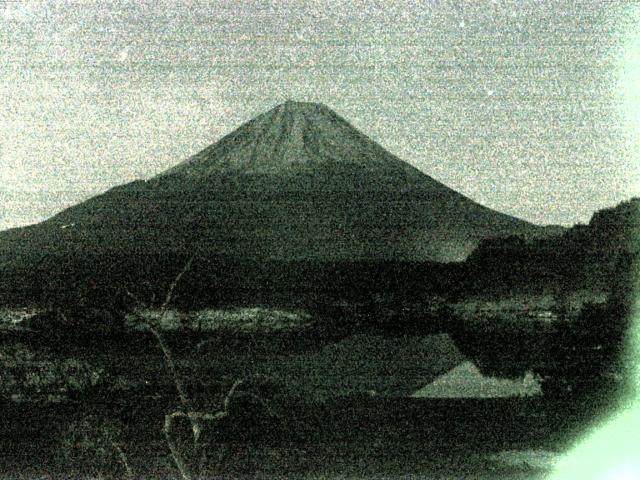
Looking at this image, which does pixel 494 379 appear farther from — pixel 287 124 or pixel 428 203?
pixel 287 124

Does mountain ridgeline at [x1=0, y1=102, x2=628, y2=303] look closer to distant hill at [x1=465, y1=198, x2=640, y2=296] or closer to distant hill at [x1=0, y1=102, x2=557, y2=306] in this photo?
distant hill at [x1=0, y1=102, x2=557, y2=306]

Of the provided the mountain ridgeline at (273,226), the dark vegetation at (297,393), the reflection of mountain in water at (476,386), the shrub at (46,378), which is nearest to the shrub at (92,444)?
the dark vegetation at (297,393)

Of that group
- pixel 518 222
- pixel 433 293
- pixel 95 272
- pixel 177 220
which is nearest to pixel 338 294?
pixel 433 293

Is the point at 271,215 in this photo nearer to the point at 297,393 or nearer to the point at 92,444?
the point at 297,393

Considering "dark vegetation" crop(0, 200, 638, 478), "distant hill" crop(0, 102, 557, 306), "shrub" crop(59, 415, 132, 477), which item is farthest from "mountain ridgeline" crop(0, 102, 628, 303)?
"shrub" crop(59, 415, 132, 477)

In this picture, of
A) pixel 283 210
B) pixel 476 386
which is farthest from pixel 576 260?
pixel 283 210
